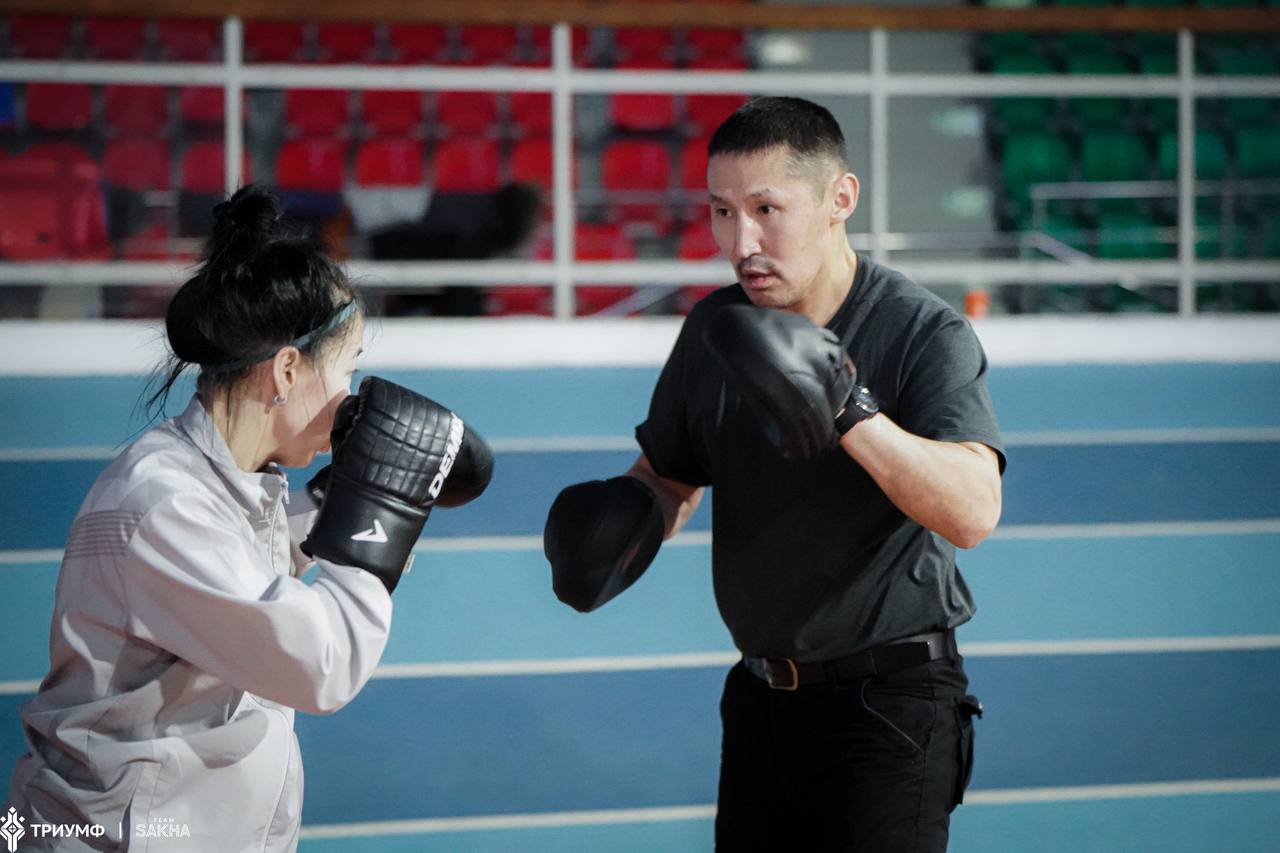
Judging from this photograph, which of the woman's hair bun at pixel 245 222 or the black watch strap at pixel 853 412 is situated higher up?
the woman's hair bun at pixel 245 222

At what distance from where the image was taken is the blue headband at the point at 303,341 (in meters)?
1.68

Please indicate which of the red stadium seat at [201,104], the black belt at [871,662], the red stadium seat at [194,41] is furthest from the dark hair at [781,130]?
the red stadium seat at [201,104]

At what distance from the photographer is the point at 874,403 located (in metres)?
1.81

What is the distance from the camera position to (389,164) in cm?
683

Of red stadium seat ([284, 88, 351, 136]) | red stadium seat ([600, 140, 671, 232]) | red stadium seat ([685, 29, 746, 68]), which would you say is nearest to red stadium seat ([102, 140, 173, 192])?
red stadium seat ([284, 88, 351, 136])

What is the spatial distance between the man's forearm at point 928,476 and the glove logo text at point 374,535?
62 centimetres

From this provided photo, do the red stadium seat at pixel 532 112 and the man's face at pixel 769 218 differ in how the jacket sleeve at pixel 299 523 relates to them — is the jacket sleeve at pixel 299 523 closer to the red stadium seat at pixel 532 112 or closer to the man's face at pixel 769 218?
the man's face at pixel 769 218

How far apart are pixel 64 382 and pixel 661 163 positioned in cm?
352

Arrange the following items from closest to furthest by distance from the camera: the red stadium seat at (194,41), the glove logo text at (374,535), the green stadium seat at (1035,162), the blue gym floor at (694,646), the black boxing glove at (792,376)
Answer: the glove logo text at (374,535)
the black boxing glove at (792,376)
the blue gym floor at (694,646)
the red stadium seat at (194,41)
the green stadium seat at (1035,162)

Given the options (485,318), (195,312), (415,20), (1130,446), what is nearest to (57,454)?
(485,318)

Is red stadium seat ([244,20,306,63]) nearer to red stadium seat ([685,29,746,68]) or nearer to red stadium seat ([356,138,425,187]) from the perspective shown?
red stadium seat ([356,138,425,187])

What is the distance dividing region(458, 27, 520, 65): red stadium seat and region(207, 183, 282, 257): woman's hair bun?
5.70 metres

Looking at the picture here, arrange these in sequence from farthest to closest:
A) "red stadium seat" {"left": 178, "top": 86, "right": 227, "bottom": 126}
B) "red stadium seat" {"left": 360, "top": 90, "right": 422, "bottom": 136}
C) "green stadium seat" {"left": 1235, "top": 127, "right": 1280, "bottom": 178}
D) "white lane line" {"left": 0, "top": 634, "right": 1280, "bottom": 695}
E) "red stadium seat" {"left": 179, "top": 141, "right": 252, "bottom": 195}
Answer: "green stadium seat" {"left": 1235, "top": 127, "right": 1280, "bottom": 178}, "red stadium seat" {"left": 360, "top": 90, "right": 422, "bottom": 136}, "red stadium seat" {"left": 178, "top": 86, "right": 227, "bottom": 126}, "red stadium seat" {"left": 179, "top": 141, "right": 252, "bottom": 195}, "white lane line" {"left": 0, "top": 634, "right": 1280, "bottom": 695}

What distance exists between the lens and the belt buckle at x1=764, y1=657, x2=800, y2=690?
1999 mm
